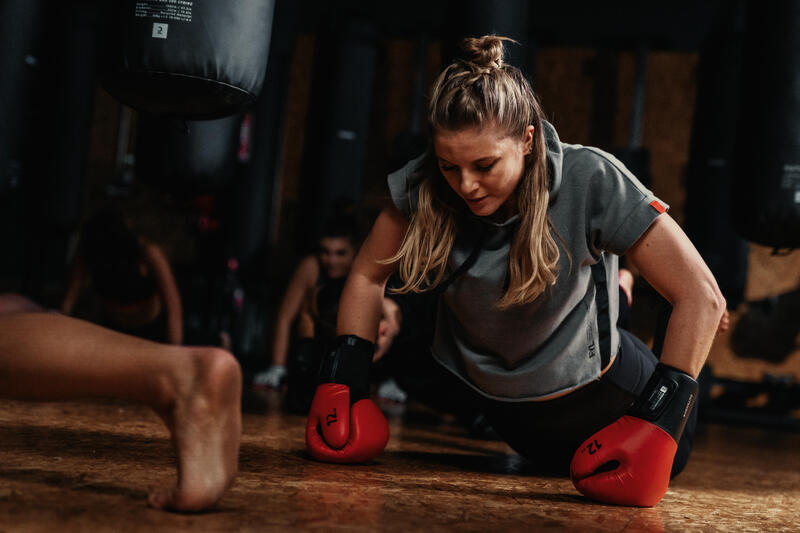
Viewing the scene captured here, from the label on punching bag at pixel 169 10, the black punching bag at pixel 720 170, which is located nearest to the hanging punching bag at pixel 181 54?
the label on punching bag at pixel 169 10

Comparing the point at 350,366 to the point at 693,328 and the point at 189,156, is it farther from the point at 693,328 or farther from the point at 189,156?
the point at 189,156

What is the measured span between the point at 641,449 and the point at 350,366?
595mm

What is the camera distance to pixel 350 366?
1.63 m

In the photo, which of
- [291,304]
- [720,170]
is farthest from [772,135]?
[291,304]

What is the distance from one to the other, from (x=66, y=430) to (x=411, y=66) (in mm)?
3930

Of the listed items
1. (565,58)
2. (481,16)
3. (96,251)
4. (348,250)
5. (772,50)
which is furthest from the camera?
(565,58)

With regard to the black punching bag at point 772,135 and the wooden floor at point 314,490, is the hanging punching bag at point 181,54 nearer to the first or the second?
the wooden floor at point 314,490

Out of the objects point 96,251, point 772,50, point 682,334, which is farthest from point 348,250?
point 682,334

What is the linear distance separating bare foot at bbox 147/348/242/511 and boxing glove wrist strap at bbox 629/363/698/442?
747mm

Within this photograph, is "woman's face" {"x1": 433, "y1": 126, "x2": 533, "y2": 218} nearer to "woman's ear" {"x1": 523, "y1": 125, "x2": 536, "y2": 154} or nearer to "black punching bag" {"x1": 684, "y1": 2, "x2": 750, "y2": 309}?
"woman's ear" {"x1": 523, "y1": 125, "x2": 536, "y2": 154}

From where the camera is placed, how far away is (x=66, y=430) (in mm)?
1656

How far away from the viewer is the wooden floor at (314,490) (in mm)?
1017

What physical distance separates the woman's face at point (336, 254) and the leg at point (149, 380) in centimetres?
257

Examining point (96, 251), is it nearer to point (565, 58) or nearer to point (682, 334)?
point (682, 334)
